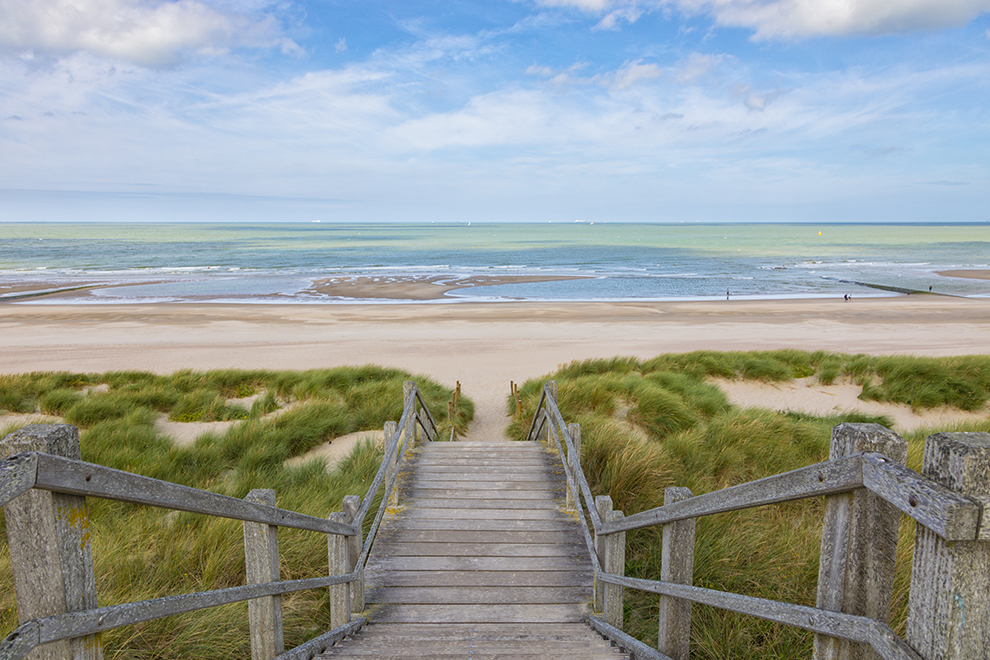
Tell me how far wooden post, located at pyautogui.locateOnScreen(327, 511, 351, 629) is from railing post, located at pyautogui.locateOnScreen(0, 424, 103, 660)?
81.1 inches

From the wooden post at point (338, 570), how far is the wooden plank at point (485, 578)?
2.65ft

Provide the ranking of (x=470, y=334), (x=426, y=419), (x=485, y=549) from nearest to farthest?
(x=485, y=549) < (x=426, y=419) < (x=470, y=334)

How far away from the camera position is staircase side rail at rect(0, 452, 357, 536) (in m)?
1.25

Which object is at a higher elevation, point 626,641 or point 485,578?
point 626,641

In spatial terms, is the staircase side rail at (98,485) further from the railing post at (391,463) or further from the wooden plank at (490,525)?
the wooden plank at (490,525)

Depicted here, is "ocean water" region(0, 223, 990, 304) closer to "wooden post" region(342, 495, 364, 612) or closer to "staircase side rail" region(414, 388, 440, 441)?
"staircase side rail" region(414, 388, 440, 441)

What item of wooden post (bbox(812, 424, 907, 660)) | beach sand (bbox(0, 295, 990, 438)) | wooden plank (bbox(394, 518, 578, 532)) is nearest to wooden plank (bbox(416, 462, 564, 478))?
wooden plank (bbox(394, 518, 578, 532))

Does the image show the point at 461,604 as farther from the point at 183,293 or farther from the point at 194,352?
the point at 183,293

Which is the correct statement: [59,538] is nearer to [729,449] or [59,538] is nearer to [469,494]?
[469,494]

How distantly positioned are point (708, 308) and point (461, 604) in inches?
1130

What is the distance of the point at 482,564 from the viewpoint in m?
4.53

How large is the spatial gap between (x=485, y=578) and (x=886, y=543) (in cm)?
340

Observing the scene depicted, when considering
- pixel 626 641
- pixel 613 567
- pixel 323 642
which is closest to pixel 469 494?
pixel 613 567

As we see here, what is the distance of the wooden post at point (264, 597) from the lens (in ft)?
8.22
